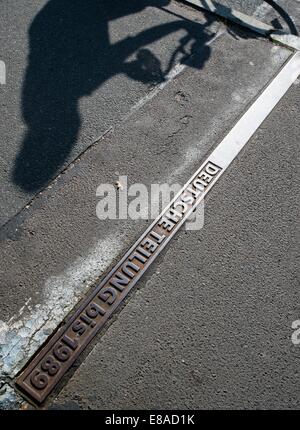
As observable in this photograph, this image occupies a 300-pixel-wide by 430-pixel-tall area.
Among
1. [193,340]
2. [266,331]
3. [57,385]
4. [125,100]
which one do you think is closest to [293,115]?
[125,100]

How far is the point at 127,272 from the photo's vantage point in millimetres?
3438

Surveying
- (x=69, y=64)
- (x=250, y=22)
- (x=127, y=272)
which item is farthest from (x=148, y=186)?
(x=250, y=22)

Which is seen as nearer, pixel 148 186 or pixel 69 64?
pixel 148 186

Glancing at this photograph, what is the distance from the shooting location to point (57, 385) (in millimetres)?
2877

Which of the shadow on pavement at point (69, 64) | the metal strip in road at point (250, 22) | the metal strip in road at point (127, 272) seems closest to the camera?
the metal strip in road at point (127, 272)

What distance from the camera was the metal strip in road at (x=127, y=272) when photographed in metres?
2.91

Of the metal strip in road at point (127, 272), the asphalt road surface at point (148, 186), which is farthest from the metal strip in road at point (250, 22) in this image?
the metal strip in road at point (127, 272)

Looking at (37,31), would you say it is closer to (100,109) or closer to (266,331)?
(100,109)

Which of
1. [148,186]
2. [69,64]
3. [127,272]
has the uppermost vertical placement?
[69,64]

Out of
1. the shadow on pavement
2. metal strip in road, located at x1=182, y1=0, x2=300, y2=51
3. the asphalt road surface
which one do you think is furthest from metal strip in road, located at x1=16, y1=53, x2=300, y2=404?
metal strip in road, located at x1=182, y1=0, x2=300, y2=51

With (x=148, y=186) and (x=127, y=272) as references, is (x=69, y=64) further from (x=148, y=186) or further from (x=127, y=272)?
(x=127, y=272)

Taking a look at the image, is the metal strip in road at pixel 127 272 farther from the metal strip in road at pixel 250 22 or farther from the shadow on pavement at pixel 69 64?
the metal strip in road at pixel 250 22

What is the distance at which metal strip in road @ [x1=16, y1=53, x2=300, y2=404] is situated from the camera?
2911mm

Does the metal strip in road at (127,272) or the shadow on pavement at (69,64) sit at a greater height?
the shadow on pavement at (69,64)
